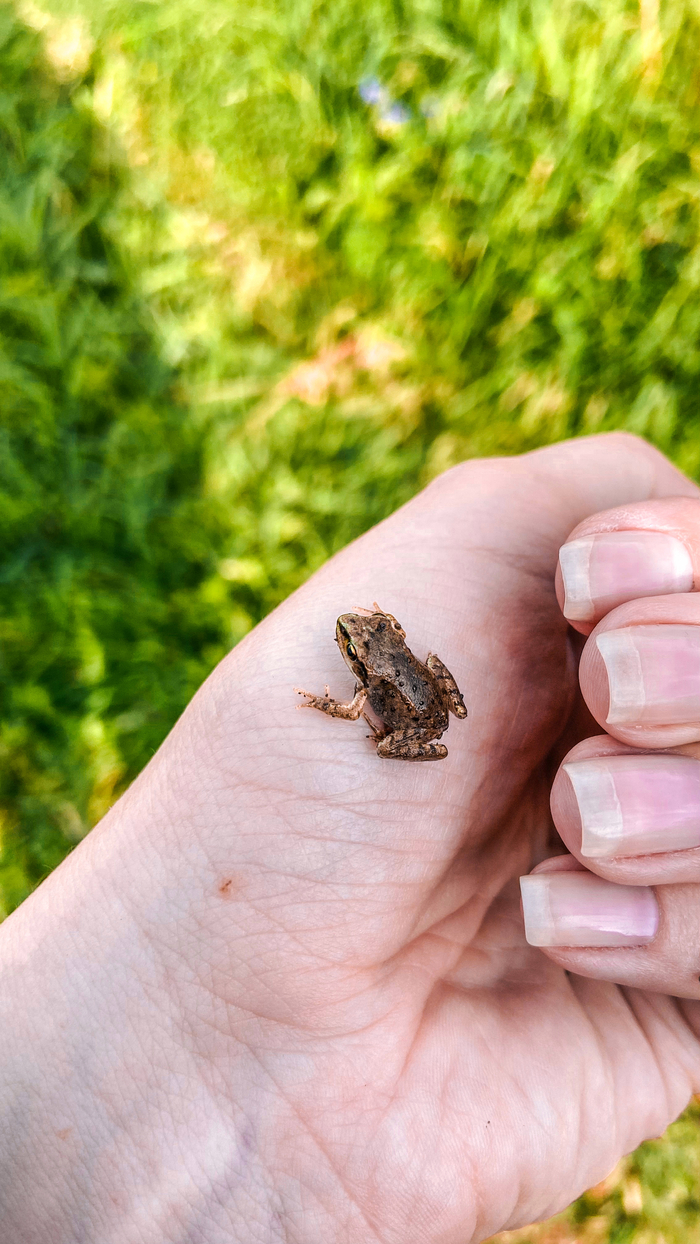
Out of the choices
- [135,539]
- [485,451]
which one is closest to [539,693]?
[485,451]

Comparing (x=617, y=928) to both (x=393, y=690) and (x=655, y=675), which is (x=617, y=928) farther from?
(x=393, y=690)

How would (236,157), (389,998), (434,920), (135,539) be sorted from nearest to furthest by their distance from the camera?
(389,998), (434,920), (135,539), (236,157)

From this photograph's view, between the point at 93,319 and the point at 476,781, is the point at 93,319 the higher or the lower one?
the higher one

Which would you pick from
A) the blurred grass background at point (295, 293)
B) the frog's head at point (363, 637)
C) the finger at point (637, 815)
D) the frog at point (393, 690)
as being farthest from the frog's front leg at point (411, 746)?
the blurred grass background at point (295, 293)

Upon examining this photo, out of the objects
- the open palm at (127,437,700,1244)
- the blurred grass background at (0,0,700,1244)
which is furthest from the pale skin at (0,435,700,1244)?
the blurred grass background at (0,0,700,1244)

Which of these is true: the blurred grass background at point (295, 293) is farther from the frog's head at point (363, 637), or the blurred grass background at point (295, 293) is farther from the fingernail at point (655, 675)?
the fingernail at point (655, 675)

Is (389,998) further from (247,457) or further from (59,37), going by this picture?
(59,37)

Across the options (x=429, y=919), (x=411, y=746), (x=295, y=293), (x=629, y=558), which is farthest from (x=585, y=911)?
(x=295, y=293)
